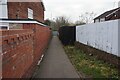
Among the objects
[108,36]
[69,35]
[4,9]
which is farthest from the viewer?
[69,35]

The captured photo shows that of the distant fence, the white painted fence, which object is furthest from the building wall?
the white painted fence

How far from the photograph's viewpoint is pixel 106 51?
419 inches

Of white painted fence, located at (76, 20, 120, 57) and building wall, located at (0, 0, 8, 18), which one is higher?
building wall, located at (0, 0, 8, 18)

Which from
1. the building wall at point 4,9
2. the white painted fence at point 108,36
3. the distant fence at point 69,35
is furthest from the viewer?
the distant fence at point 69,35

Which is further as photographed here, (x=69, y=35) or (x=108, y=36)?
(x=69, y=35)

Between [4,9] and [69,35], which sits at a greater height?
[4,9]

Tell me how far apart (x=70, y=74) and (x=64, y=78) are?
0.87m

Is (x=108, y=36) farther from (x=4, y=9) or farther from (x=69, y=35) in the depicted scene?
(x=69, y=35)

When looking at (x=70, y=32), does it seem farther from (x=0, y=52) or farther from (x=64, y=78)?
(x=0, y=52)

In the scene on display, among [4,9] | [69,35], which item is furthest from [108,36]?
[69,35]

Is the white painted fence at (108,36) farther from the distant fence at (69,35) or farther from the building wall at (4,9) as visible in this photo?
the distant fence at (69,35)

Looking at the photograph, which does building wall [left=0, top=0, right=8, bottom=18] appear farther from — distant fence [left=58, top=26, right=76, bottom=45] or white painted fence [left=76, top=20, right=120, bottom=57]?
white painted fence [left=76, top=20, right=120, bottom=57]

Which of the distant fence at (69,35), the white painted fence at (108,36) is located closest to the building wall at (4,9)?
the distant fence at (69,35)

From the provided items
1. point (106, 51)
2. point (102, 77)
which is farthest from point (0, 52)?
point (106, 51)
